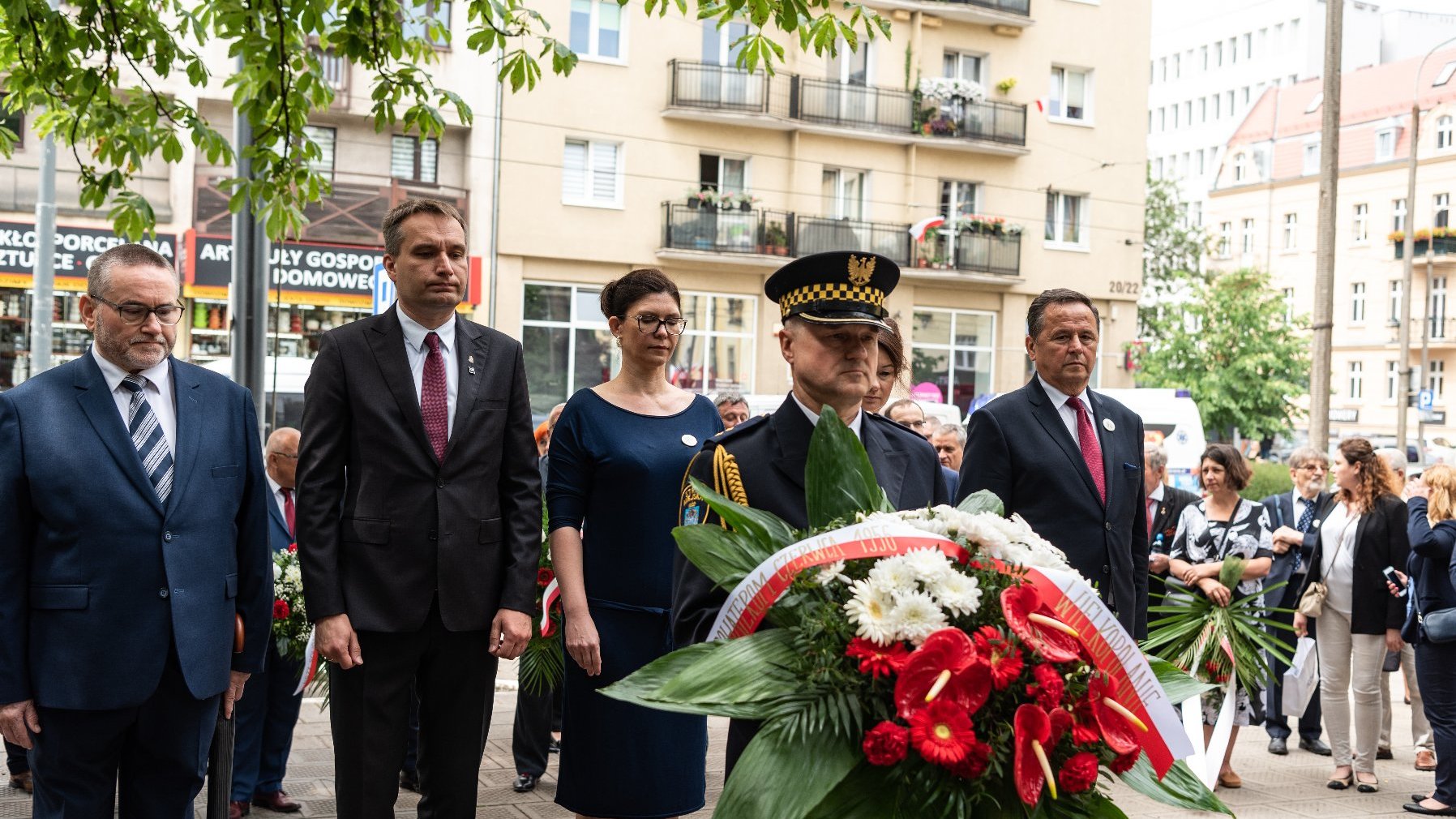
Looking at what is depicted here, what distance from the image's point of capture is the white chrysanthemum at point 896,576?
221 cm

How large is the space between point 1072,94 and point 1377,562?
84.6ft

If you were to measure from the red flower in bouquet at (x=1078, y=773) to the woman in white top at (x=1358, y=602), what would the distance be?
6.81 meters

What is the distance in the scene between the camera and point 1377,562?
843cm

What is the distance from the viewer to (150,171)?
2481 centimetres

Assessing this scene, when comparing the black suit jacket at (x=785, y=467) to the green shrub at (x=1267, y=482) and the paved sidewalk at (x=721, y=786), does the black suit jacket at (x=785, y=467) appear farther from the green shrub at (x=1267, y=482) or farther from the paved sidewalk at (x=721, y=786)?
the green shrub at (x=1267, y=482)

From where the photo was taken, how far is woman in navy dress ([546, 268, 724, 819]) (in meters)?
4.40

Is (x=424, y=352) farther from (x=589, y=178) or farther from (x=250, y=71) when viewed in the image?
(x=589, y=178)

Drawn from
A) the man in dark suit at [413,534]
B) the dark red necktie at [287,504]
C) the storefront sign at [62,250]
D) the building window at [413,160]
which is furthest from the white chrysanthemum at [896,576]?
the building window at [413,160]

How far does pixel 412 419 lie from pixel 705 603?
144 cm

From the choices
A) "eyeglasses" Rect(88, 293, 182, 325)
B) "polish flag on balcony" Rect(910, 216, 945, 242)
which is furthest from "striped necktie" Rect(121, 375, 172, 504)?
"polish flag on balcony" Rect(910, 216, 945, 242)

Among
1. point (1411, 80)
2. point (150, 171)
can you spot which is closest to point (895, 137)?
point (150, 171)

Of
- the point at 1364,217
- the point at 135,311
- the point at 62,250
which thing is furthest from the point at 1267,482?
the point at 1364,217

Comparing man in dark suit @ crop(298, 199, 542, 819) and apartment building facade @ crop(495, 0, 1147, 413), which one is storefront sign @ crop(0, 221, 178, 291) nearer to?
apartment building facade @ crop(495, 0, 1147, 413)

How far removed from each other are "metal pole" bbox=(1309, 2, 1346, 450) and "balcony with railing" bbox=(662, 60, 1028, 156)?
14.0 m
